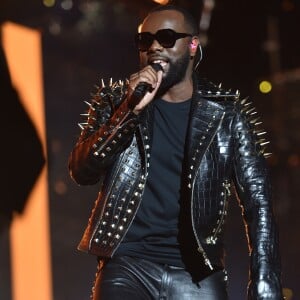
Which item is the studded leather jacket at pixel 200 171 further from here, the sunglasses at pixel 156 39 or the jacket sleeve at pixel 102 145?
the sunglasses at pixel 156 39

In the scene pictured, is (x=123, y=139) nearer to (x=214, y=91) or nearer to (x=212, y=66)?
(x=214, y=91)

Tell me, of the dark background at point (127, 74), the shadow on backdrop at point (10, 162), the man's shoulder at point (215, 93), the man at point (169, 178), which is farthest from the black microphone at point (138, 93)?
the dark background at point (127, 74)

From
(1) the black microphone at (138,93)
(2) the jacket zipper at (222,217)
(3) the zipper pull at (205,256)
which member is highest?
(1) the black microphone at (138,93)

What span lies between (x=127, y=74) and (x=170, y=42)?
256 centimetres

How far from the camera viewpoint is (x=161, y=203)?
238cm

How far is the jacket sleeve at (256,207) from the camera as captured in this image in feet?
7.64

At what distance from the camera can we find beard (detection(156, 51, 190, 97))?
8.27 feet

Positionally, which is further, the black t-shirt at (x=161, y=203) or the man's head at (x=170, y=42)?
the man's head at (x=170, y=42)

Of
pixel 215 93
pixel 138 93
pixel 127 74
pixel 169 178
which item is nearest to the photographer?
pixel 138 93

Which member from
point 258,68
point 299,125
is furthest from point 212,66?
point 299,125

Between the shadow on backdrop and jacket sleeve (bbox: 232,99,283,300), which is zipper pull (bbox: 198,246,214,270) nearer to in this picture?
jacket sleeve (bbox: 232,99,283,300)

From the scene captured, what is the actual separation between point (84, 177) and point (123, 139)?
0.20 metres

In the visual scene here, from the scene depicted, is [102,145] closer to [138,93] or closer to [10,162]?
[138,93]

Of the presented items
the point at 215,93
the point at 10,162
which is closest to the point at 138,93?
the point at 215,93
